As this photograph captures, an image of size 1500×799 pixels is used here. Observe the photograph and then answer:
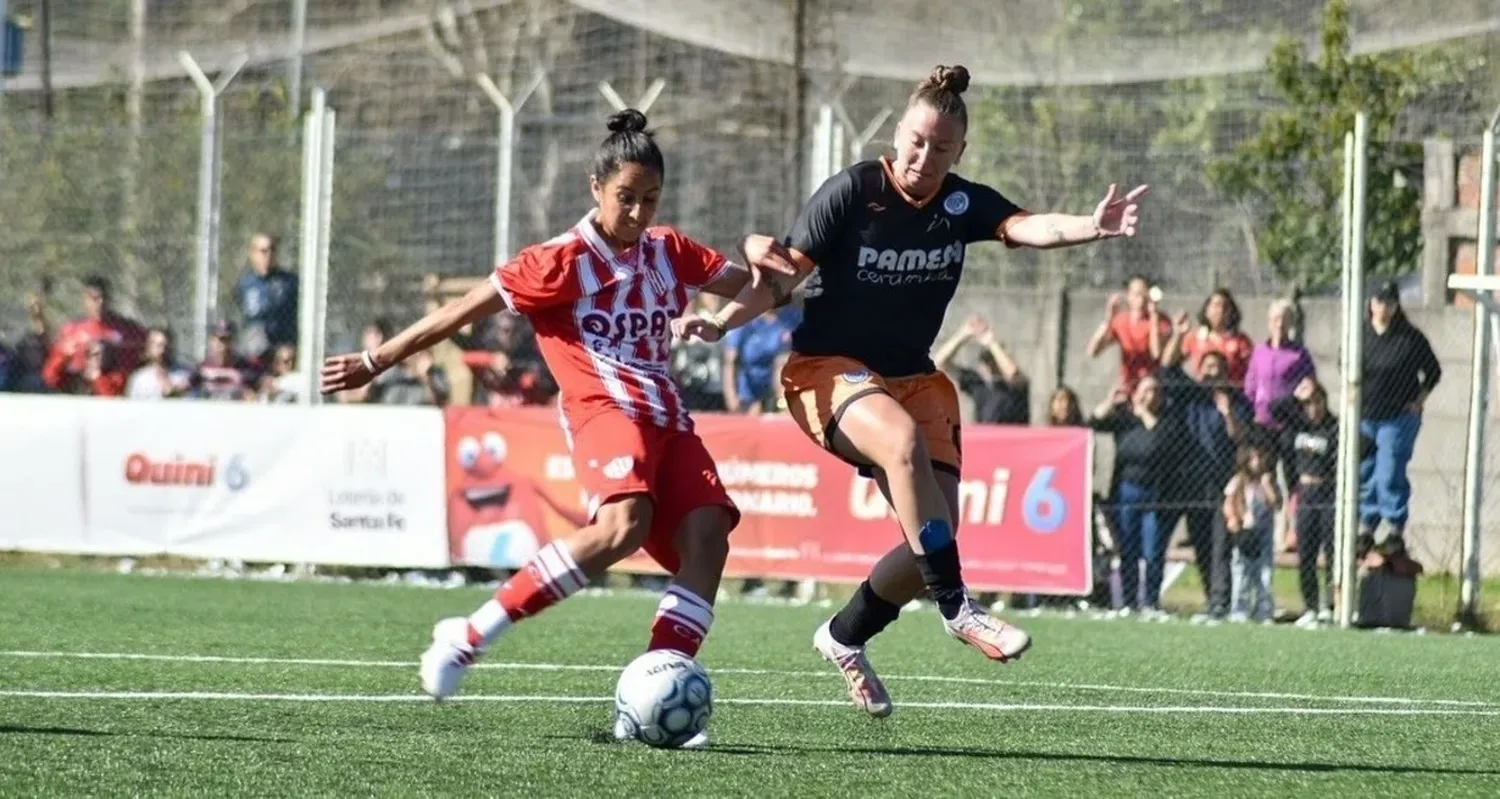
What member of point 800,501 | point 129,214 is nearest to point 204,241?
point 129,214

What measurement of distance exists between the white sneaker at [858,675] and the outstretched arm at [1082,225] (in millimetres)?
1346

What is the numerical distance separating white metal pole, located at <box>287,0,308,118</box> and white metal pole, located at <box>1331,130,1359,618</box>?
10.4 meters

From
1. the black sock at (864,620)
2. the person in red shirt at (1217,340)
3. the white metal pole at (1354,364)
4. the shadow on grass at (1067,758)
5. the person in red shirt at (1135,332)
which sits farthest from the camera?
the person in red shirt at (1135,332)

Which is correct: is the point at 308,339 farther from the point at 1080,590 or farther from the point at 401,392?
the point at 1080,590

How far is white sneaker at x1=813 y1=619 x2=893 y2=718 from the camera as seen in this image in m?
7.22

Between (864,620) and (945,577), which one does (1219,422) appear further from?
(945,577)

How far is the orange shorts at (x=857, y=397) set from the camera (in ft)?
23.9

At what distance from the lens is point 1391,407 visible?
1359cm

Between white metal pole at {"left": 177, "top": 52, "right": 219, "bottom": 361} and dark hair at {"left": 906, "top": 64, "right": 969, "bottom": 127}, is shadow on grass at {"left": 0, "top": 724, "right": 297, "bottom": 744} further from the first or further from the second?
white metal pole at {"left": 177, "top": 52, "right": 219, "bottom": 361}

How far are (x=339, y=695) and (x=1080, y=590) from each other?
6.80 m

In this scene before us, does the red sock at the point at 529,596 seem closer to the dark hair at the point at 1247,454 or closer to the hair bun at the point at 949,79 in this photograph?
the hair bun at the point at 949,79

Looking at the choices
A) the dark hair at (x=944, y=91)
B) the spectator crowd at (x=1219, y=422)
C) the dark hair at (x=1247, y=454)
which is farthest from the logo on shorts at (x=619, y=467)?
the dark hair at (x=1247, y=454)

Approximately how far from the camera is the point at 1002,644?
671 centimetres

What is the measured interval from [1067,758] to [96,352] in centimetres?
1098
